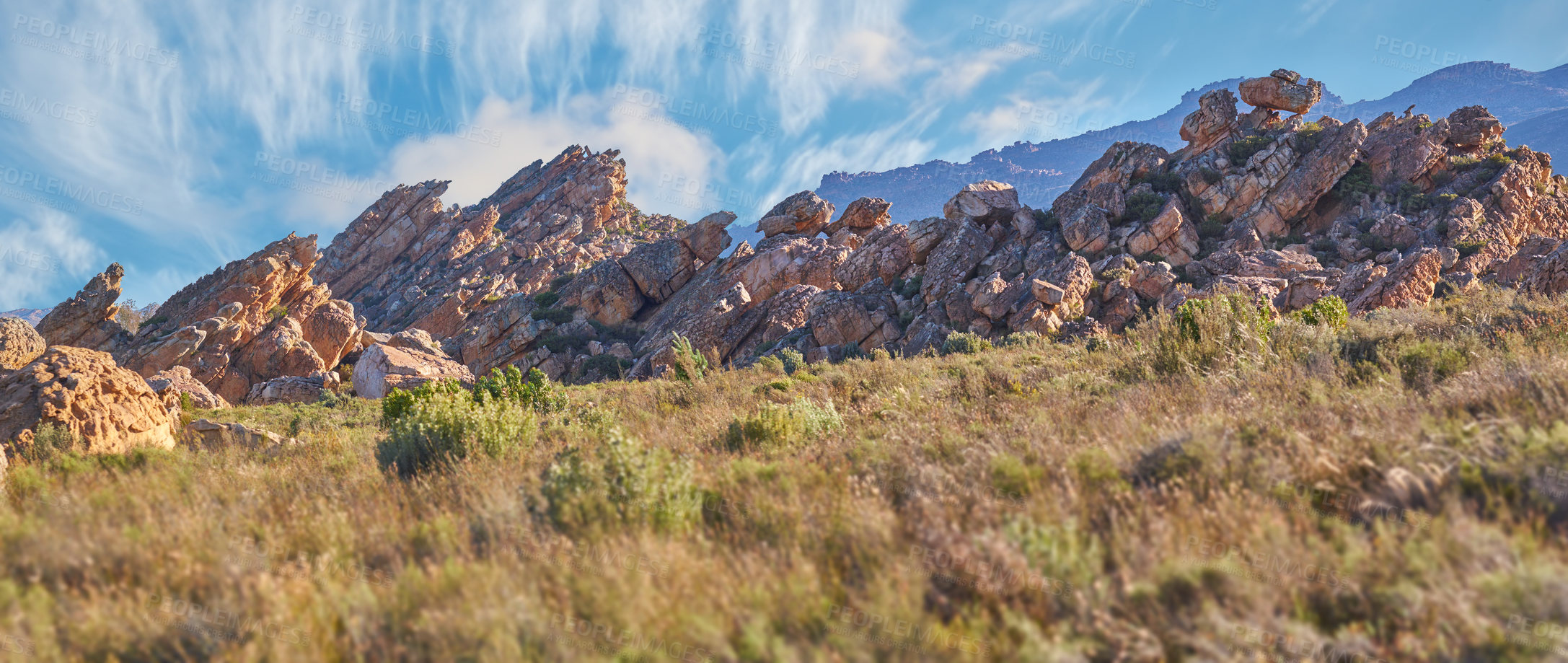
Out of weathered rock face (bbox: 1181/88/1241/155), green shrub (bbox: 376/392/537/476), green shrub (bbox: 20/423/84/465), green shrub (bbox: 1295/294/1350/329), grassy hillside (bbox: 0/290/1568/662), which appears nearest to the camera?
grassy hillside (bbox: 0/290/1568/662)

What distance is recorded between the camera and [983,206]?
29500mm

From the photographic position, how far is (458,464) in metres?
5.76

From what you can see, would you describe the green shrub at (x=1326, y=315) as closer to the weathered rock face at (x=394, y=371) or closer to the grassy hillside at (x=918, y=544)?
the grassy hillside at (x=918, y=544)

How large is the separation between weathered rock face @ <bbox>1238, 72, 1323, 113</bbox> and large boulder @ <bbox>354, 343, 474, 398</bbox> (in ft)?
141

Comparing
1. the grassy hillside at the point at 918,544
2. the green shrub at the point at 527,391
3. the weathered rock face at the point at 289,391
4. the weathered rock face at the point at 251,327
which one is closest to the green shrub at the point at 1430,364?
the grassy hillside at the point at 918,544

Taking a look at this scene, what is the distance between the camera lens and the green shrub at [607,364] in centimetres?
2942

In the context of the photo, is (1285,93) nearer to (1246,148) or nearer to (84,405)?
(1246,148)

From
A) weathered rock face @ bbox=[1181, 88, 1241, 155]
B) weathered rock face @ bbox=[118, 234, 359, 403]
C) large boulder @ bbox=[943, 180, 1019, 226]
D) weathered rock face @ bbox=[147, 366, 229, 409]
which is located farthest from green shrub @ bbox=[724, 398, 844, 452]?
weathered rock face @ bbox=[1181, 88, 1241, 155]

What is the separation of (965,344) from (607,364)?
19.3m

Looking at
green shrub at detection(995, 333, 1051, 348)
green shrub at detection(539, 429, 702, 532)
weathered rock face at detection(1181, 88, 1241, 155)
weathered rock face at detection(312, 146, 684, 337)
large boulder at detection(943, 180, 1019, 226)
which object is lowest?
green shrub at detection(539, 429, 702, 532)

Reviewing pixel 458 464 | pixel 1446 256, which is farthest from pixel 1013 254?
pixel 458 464

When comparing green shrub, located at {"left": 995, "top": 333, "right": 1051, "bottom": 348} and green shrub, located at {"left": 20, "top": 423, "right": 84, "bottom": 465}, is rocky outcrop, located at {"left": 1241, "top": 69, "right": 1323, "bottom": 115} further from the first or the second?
green shrub, located at {"left": 20, "top": 423, "right": 84, "bottom": 465}

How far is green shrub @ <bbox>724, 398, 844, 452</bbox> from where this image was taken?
619 cm

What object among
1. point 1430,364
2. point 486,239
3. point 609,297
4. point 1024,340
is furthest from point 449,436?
point 486,239
